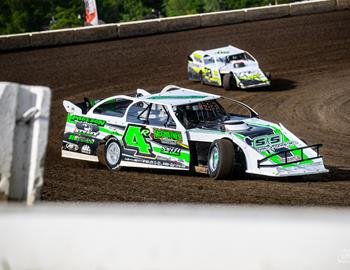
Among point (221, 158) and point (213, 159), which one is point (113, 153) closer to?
point (213, 159)

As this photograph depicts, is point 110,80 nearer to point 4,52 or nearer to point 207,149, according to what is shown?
point 4,52

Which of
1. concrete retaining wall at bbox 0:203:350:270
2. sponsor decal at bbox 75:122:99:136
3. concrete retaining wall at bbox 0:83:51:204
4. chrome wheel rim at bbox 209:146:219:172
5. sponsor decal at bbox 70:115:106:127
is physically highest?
concrete retaining wall at bbox 0:83:51:204

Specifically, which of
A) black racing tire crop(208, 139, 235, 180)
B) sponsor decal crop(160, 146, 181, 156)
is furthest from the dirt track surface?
sponsor decal crop(160, 146, 181, 156)

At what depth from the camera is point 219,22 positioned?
33438 mm

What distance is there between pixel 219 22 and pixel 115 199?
23333 millimetres

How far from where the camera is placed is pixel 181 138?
1257cm

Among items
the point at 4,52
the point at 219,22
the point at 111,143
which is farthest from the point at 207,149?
the point at 219,22

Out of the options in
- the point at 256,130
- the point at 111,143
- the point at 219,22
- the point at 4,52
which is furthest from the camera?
the point at 219,22

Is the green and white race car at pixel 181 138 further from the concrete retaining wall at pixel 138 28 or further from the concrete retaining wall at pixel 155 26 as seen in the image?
the concrete retaining wall at pixel 138 28

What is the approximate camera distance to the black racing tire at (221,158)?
11.9 metres

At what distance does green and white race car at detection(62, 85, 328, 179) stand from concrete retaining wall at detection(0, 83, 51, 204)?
21.2 ft

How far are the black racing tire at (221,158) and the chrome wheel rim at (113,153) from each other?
5.79 feet

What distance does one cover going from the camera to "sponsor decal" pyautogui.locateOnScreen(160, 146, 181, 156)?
12648 millimetres

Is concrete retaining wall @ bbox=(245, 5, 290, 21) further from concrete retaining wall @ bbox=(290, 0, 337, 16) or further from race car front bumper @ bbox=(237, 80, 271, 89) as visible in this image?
race car front bumper @ bbox=(237, 80, 271, 89)
